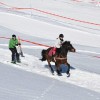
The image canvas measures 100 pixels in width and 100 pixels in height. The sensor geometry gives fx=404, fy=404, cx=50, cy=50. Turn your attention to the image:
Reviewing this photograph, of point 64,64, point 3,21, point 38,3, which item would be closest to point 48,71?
point 64,64

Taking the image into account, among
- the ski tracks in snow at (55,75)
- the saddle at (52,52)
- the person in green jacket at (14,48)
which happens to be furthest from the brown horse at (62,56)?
the person in green jacket at (14,48)

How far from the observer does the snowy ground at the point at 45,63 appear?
17.5 m


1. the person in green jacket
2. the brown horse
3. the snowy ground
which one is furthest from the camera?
the person in green jacket

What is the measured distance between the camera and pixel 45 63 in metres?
22.1

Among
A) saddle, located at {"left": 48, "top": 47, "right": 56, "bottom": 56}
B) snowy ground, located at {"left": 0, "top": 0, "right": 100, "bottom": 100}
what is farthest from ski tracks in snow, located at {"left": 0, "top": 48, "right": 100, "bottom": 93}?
saddle, located at {"left": 48, "top": 47, "right": 56, "bottom": 56}

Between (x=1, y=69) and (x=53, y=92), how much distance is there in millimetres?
3937

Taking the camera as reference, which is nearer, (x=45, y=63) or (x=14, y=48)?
(x=14, y=48)

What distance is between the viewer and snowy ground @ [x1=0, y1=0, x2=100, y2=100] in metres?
17.5

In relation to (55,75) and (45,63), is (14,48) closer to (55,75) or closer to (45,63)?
(45,63)

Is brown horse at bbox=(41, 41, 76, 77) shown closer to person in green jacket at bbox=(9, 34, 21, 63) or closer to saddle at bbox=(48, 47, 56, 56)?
saddle at bbox=(48, 47, 56, 56)

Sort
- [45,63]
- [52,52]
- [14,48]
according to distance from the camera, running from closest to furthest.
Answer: [52,52] → [14,48] → [45,63]

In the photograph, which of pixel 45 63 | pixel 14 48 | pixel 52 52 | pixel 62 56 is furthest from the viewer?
pixel 45 63

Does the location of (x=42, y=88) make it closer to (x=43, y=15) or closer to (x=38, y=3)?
(x=43, y=15)

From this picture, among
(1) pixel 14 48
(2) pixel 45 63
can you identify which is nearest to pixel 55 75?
(2) pixel 45 63
